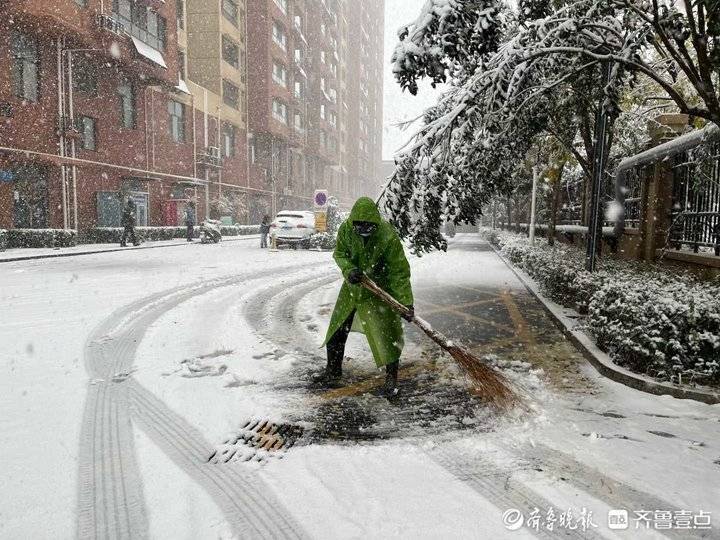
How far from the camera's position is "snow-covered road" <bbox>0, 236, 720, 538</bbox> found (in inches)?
93.1

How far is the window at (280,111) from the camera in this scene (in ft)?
134

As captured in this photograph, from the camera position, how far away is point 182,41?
31.8m

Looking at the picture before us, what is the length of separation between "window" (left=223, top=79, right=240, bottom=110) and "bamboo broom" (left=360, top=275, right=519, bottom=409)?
35.7 metres

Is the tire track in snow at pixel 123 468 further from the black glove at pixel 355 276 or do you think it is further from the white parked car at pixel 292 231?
the white parked car at pixel 292 231

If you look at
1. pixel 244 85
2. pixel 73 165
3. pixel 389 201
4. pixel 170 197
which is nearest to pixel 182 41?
pixel 244 85

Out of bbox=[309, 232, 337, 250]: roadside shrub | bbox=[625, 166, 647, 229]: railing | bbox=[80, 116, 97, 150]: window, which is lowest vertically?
bbox=[309, 232, 337, 250]: roadside shrub

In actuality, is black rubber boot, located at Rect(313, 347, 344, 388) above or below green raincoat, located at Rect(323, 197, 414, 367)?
below

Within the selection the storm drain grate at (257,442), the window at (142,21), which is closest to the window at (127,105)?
the window at (142,21)

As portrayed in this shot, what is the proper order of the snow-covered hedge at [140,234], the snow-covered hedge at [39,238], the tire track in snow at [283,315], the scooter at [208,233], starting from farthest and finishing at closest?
the scooter at [208,233] → the snow-covered hedge at [140,234] → the snow-covered hedge at [39,238] → the tire track in snow at [283,315]

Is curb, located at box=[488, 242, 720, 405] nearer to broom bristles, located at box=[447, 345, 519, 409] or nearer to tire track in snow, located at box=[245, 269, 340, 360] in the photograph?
broom bristles, located at box=[447, 345, 519, 409]

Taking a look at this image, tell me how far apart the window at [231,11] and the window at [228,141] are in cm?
781

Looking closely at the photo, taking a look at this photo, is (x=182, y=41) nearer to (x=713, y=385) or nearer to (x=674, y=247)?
(x=674, y=247)

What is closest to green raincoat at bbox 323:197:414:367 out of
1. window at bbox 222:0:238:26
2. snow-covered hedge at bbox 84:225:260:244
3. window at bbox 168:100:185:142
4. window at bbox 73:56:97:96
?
snow-covered hedge at bbox 84:225:260:244

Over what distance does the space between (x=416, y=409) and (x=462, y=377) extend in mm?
980
